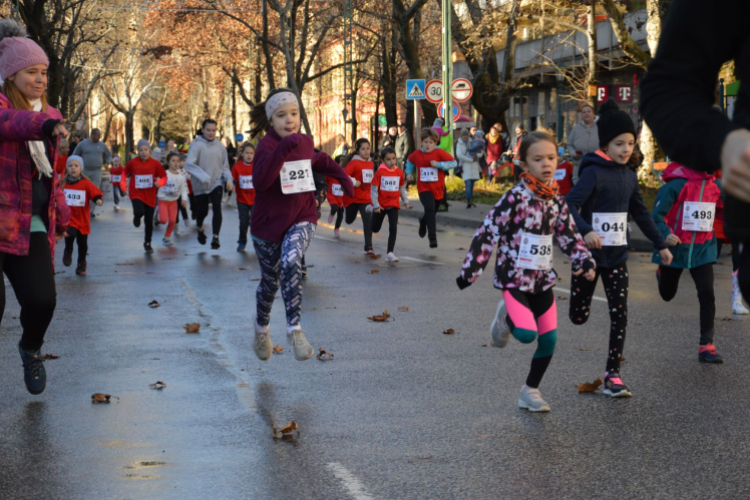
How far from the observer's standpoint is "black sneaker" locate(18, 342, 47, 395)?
6043 mm

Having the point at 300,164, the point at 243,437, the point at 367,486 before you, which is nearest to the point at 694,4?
the point at 367,486

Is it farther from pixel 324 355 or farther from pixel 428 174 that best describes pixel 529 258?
pixel 428 174

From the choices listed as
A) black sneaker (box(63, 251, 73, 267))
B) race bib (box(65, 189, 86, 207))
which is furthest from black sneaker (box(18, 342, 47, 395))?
black sneaker (box(63, 251, 73, 267))

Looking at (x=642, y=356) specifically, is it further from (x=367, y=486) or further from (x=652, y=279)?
(x=652, y=279)

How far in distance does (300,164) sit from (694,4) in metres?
5.46

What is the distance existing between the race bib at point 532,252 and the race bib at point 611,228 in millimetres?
806

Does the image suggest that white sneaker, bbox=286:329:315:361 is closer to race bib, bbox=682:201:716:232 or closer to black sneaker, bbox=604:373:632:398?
black sneaker, bbox=604:373:632:398

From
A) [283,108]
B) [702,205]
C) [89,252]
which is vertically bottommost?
[89,252]

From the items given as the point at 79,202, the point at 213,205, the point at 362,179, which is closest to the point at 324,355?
the point at 79,202

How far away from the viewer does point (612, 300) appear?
6.58 meters

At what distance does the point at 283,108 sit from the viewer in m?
7.36

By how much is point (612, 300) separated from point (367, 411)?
5.49 ft

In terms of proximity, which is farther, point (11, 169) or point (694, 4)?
point (11, 169)

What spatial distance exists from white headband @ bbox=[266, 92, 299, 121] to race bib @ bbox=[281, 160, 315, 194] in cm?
Result: 39
